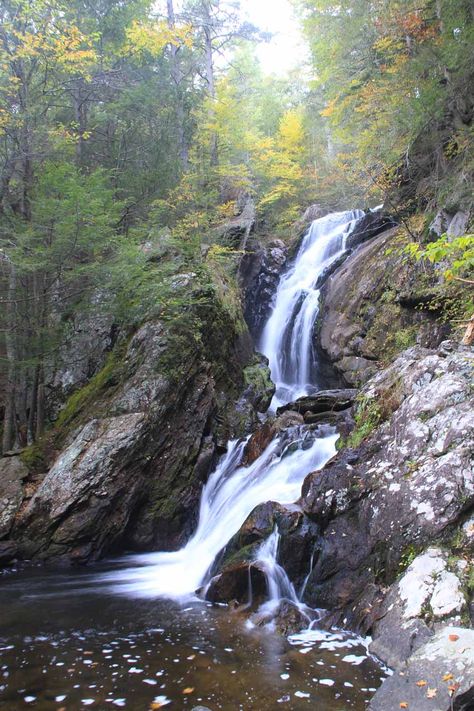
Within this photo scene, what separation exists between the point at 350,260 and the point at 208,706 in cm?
1239

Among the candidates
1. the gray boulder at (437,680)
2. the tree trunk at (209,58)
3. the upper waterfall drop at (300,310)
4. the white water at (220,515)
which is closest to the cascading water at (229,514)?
the white water at (220,515)

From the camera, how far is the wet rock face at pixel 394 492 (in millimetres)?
5078

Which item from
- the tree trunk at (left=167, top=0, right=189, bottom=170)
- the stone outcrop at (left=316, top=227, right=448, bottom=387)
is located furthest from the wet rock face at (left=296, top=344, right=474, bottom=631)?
the tree trunk at (left=167, top=0, right=189, bottom=170)

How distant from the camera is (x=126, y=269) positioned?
9.59m

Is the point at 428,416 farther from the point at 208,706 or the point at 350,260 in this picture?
the point at 350,260

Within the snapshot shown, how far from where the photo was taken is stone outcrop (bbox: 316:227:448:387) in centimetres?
1035

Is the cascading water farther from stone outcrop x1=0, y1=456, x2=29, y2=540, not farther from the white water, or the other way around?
stone outcrop x1=0, y1=456, x2=29, y2=540

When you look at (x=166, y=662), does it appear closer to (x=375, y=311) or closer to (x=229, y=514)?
(x=229, y=514)

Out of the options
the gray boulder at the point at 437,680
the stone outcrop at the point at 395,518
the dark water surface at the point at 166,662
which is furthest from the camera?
the stone outcrop at the point at 395,518

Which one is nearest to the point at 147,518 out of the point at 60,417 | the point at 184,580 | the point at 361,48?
the point at 184,580

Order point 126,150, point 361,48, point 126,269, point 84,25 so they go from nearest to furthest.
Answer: point 126,269 < point 361,48 < point 84,25 < point 126,150

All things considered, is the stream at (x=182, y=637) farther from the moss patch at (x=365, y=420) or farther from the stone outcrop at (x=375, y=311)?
the stone outcrop at (x=375, y=311)

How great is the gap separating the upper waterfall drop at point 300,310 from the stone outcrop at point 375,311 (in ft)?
2.56

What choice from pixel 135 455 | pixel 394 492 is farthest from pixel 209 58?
pixel 394 492
